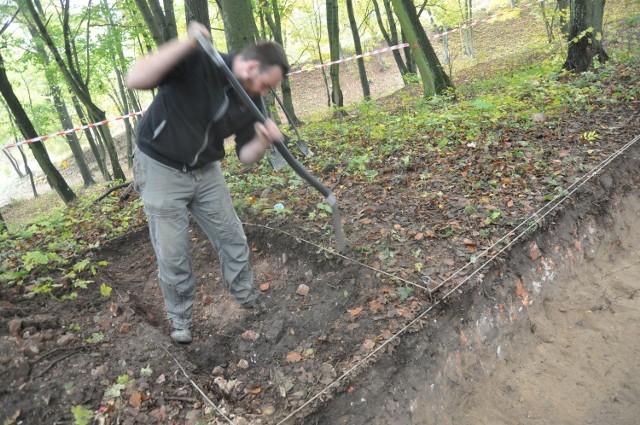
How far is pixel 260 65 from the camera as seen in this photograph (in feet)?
8.43

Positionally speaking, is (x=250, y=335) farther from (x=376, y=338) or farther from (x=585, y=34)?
(x=585, y=34)

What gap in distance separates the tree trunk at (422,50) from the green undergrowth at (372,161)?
50.0 inches

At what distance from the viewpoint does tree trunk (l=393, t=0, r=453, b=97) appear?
26.8 ft

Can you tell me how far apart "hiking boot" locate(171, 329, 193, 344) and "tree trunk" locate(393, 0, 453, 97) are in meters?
7.00

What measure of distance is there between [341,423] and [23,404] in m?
1.85

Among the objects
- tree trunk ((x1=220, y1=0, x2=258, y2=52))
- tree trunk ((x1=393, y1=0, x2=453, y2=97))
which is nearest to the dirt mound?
tree trunk ((x1=220, y1=0, x2=258, y2=52))

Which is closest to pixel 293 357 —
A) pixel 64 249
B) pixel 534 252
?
pixel 534 252

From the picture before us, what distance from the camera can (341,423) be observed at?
7.81 ft

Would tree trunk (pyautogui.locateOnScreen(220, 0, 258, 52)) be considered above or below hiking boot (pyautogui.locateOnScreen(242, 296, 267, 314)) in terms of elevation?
above

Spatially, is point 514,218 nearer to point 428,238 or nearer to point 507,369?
point 428,238

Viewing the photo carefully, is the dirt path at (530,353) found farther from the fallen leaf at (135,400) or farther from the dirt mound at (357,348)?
the fallen leaf at (135,400)

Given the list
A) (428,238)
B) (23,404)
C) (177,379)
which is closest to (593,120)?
(428,238)

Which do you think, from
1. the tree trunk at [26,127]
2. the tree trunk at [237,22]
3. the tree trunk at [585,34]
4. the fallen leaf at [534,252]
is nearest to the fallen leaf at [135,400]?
the fallen leaf at [534,252]

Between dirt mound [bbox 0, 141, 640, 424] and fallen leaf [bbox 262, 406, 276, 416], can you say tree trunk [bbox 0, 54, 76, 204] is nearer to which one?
dirt mound [bbox 0, 141, 640, 424]
